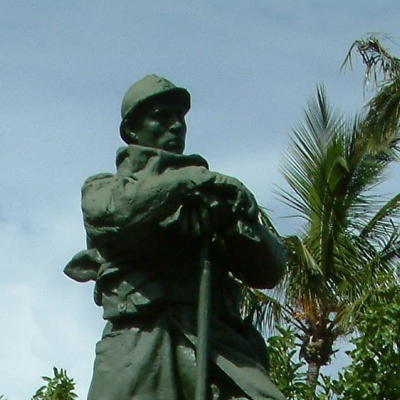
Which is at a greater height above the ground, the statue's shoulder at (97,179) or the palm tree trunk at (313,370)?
the palm tree trunk at (313,370)

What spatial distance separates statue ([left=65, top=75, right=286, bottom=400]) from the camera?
681 cm

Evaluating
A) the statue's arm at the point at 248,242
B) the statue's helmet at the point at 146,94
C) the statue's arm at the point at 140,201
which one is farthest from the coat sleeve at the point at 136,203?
the statue's helmet at the point at 146,94

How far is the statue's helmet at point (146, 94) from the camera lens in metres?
7.27

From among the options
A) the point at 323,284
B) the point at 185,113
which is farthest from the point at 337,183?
the point at 185,113

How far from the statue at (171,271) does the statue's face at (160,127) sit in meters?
0.06

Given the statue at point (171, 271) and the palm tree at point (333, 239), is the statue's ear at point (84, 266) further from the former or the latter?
the palm tree at point (333, 239)

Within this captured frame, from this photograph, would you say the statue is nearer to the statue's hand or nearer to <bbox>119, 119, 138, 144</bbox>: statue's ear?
the statue's hand

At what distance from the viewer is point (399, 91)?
20.0 m

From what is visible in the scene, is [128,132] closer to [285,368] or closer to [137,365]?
[137,365]

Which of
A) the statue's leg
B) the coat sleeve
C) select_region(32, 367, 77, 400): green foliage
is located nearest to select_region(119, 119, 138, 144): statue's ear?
the coat sleeve

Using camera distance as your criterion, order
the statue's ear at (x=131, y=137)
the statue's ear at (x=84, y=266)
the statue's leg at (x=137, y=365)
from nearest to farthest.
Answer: the statue's leg at (x=137, y=365)
the statue's ear at (x=84, y=266)
the statue's ear at (x=131, y=137)

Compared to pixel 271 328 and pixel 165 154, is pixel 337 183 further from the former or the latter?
pixel 165 154

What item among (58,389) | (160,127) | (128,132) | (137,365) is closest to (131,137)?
(128,132)

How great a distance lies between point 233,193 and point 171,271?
0.45 meters
